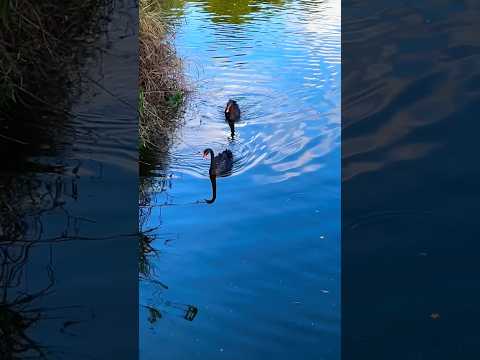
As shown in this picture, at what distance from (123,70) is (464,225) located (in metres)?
0.82

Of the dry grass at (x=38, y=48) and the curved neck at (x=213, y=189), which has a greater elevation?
the dry grass at (x=38, y=48)

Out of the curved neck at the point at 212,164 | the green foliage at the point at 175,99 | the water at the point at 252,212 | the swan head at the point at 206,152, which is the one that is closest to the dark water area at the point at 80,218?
the water at the point at 252,212

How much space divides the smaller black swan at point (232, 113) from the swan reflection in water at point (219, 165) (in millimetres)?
652

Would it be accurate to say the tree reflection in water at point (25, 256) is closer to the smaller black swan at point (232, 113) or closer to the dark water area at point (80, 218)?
the dark water area at point (80, 218)

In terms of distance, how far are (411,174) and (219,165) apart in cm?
356

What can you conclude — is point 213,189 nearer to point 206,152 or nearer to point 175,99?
point 206,152

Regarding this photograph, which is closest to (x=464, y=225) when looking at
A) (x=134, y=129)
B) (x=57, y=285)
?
(x=134, y=129)

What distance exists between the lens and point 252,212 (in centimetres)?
480

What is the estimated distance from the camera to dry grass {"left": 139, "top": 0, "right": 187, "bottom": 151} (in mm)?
5301

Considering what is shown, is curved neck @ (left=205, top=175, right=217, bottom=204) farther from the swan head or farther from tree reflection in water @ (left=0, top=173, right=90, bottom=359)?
tree reflection in water @ (left=0, top=173, right=90, bottom=359)

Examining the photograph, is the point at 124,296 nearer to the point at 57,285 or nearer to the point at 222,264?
the point at 57,285

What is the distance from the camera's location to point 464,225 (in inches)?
75.0

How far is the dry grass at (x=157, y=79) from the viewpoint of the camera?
530 cm

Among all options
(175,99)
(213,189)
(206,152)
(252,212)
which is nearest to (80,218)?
(252,212)
